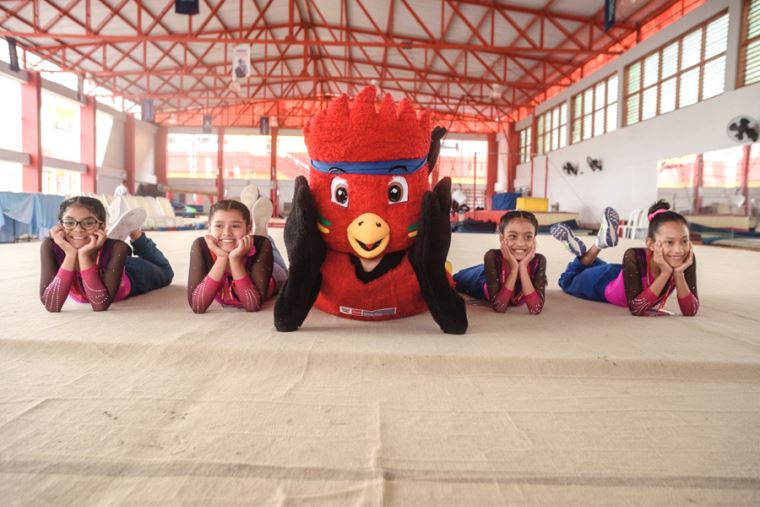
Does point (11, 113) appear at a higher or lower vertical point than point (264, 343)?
higher

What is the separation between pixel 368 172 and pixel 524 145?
A: 16.4 m

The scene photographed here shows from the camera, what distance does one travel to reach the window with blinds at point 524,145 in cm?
1638

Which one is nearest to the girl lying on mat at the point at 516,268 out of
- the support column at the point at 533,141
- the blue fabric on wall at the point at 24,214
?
the blue fabric on wall at the point at 24,214

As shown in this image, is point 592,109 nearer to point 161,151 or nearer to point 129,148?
point 129,148

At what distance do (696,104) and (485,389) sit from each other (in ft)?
30.8

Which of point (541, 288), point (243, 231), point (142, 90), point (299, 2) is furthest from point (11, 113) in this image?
point (541, 288)

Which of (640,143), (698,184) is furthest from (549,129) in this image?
(698,184)

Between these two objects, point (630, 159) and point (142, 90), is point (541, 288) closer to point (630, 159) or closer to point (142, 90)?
point (630, 159)

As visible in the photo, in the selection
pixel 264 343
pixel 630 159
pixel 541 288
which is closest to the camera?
pixel 264 343

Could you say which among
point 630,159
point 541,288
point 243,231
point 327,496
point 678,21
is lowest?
point 327,496

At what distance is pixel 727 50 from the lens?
7535mm

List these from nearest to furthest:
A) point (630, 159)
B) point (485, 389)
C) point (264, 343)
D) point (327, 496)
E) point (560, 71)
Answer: point (327, 496)
point (485, 389)
point (264, 343)
point (630, 159)
point (560, 71)

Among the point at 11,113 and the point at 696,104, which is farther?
the point at 11,113

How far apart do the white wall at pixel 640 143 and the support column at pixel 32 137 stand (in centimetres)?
1373
